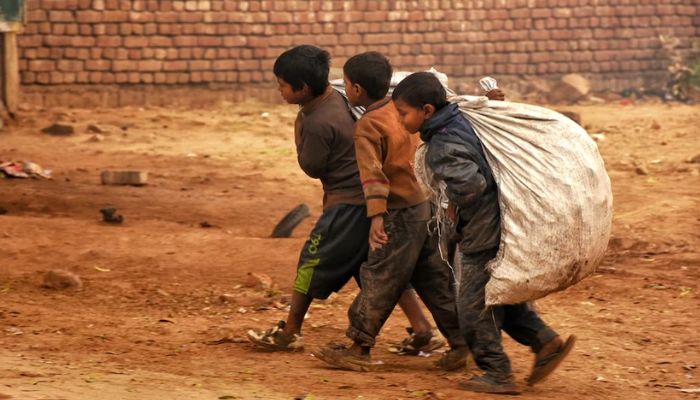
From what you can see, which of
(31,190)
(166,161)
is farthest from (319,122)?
(166,161)

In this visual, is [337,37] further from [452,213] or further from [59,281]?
[452,213]

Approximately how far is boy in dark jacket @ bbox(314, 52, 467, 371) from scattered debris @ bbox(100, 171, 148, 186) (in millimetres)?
5538

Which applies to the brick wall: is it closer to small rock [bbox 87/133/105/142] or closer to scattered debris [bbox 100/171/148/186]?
small rock [bbox 87/133/105/142]

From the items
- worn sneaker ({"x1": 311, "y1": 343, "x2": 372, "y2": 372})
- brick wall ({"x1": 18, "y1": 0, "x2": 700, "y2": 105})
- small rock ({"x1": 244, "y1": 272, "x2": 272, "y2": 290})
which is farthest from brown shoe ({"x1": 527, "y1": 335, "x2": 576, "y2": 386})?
brick wall ({"x1": 18, "y1": 0, "x2": 700, "y2": 105})

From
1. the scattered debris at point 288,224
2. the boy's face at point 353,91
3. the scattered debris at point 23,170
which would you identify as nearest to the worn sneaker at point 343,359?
the boy's face at point 353,91

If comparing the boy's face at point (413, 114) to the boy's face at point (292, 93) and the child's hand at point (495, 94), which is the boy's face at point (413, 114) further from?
the child's hand at point (495, 94)

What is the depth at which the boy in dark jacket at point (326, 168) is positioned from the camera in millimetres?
5312

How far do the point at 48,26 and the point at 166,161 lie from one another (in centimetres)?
371

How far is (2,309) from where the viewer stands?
21.0 feet

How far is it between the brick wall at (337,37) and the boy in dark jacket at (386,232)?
10.5m

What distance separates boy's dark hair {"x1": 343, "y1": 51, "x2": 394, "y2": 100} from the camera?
5.14 meters

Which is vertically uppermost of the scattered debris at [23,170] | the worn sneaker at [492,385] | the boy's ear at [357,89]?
the boy's ear at [357,89]

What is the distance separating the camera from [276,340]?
551 cm

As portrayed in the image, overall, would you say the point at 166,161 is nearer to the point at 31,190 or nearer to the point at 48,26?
the point at 31,190
